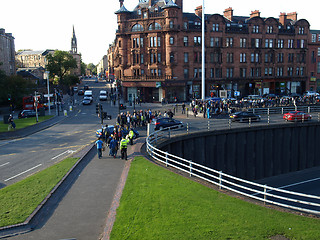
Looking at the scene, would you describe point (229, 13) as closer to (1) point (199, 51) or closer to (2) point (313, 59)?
(1) point (199, 51)

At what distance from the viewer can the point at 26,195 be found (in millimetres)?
13875

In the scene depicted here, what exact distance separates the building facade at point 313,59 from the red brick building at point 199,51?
3.13 metres

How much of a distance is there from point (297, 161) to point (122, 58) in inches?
1853

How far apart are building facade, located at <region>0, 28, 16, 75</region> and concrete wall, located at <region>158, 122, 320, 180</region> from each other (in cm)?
6391

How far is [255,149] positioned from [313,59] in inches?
2351

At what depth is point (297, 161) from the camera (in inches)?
1287

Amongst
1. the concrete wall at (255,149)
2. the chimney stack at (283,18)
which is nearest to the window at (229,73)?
→ the chimney stack at (283,18)

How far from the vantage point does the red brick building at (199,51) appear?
64938 millimetres

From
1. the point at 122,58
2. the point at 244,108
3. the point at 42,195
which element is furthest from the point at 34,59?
the point at 42,195

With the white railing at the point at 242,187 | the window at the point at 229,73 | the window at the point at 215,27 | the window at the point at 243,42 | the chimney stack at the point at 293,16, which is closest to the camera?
the white railing at the point at 242,187

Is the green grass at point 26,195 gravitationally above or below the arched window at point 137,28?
below

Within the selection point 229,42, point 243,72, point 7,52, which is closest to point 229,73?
point 243,72

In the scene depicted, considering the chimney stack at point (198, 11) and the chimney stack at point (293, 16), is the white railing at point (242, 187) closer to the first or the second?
the chimney stack at point (198, 11)

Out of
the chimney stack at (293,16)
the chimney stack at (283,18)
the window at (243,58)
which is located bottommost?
the window at (243,58)
